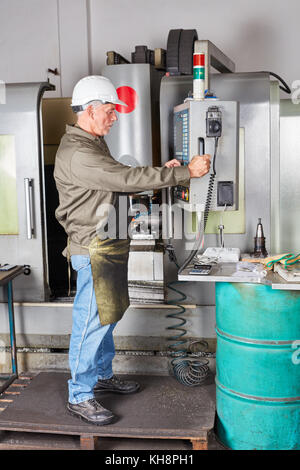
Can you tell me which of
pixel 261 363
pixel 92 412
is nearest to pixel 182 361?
pixel 92 412

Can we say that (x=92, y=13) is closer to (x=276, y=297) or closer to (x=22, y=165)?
(x=22, y=165)

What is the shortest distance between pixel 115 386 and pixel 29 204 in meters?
1.13

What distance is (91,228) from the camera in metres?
2.38

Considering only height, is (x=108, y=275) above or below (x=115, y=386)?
above

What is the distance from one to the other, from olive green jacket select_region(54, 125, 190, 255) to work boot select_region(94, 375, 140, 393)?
2.48 ft

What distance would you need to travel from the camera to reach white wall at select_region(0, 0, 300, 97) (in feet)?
12.5

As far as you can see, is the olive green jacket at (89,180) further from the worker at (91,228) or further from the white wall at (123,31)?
the white wall at (123,31)

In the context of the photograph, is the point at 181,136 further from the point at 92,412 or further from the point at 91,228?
the point at 92,412

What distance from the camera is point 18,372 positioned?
128 inches

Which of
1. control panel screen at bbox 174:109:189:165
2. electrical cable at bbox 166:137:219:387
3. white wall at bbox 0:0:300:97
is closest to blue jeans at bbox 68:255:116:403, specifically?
electrical cable at bbox 166:137:219:387

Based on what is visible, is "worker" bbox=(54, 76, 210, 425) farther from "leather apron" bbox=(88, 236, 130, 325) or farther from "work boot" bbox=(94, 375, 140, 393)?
"work boot" bbox=(94, 375, 140, 393)

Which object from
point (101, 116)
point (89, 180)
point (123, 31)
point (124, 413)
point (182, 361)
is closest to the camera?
point (89, 180)
